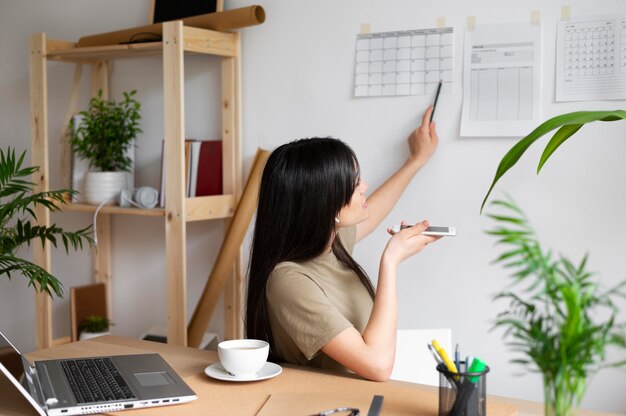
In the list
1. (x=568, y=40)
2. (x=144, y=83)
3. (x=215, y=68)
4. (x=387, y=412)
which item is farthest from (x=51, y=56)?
(x=387, y=412)

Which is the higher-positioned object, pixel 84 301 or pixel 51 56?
pixel 51 56

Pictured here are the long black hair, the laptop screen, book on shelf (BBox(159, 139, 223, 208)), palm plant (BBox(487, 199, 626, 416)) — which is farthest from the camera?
book on shelf (BBox(159, 139, 223, 208))

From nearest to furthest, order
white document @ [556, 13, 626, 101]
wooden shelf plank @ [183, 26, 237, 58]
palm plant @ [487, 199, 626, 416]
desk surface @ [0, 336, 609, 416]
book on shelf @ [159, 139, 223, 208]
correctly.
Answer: palm plant @ [487, 199, 626, 416]
desk surface @ [0, 336, 609, 416]
white document @ [556, 13, 626, 101]
wooden shelf plank @ [183, 26, 237, 58]
book on shelf @ [159, 139, 223, 208]

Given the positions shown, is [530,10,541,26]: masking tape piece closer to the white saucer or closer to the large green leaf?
Answer: the large green leaf

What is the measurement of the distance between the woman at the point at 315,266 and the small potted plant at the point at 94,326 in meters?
1.43

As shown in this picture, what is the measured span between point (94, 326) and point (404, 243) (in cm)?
175

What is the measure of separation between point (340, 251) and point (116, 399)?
725mm

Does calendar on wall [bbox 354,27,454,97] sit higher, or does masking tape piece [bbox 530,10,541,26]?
masking tape piece [bbox 530,10,541,26]

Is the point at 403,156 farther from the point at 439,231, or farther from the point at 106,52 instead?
the point at 106,52

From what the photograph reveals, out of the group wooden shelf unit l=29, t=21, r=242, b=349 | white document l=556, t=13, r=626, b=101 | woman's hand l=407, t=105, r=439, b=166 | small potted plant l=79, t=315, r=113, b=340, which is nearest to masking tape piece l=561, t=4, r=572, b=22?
white document l=556, t=13, r=626, b=101

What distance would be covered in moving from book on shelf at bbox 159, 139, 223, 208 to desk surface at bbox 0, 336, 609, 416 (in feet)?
3.56

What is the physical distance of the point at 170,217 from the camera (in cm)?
263

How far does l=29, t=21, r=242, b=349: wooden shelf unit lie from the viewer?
2.60 meters

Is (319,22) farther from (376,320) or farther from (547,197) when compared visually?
(376,320)
